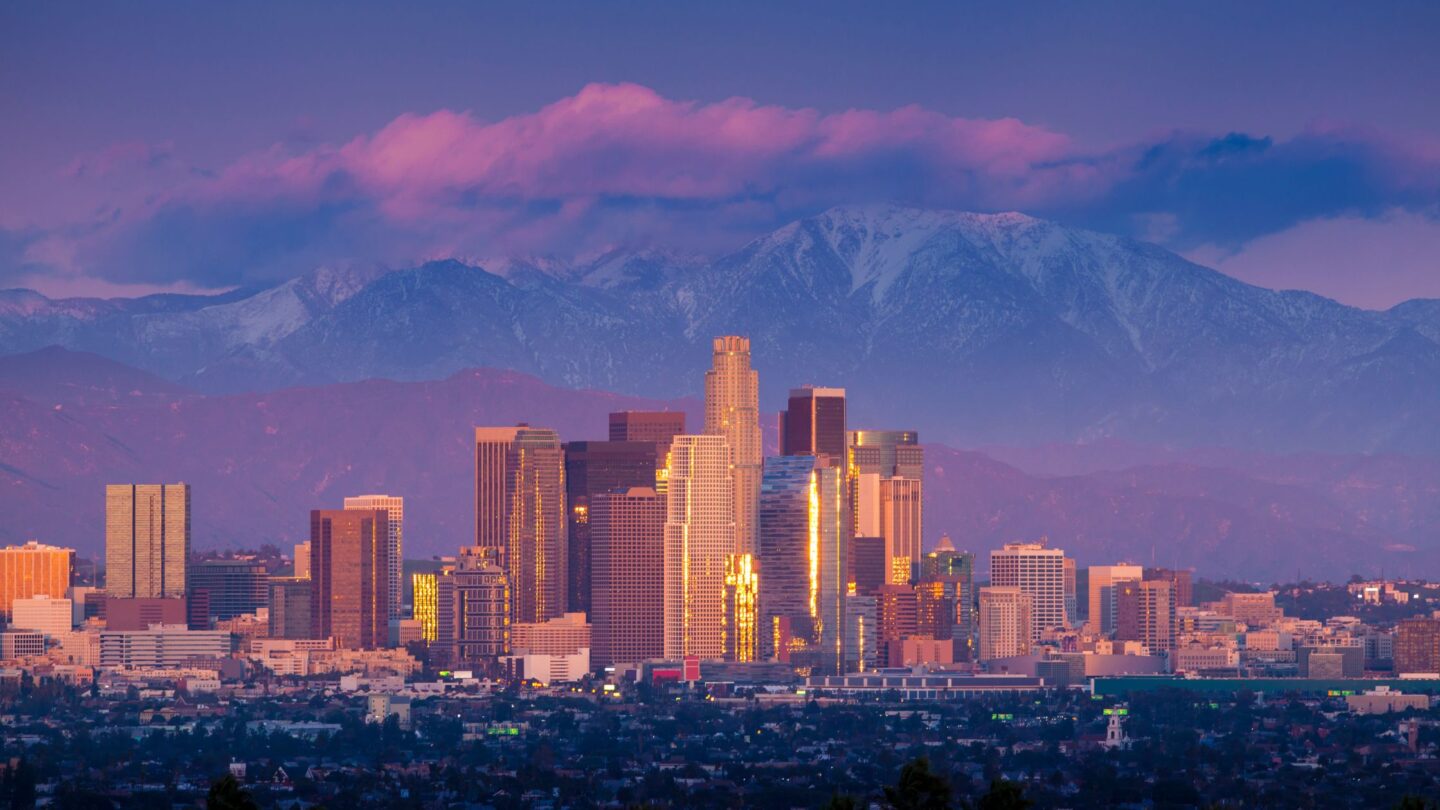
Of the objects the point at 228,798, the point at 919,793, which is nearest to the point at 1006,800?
the point at 919,793

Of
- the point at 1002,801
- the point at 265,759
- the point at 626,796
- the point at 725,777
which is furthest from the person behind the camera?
the point at 265,759

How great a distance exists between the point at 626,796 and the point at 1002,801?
2806 inches

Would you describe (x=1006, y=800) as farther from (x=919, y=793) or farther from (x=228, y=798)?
(x=228, y=798)

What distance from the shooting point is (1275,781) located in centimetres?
17325

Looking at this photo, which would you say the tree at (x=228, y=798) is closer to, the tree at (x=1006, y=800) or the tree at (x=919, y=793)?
the tree at (x=919, y=793)

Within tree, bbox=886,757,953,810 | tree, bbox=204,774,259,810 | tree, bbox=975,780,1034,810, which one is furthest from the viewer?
tree, bbox=204,774,259,810

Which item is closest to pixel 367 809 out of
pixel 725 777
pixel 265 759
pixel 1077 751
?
pixel 725 777

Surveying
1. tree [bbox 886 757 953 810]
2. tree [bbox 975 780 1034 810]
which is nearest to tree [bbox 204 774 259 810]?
tree [bbox 886 757 953 810]

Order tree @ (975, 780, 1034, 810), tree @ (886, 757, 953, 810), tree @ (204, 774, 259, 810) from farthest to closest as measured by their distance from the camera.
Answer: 1. tree @ (204, 774, 259, 810)
2. tree @ (886, 757, 953, 810)
3. tree @ (975, 780, 1034, 810)

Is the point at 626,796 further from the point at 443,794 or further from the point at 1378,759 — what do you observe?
the point at 1378,759

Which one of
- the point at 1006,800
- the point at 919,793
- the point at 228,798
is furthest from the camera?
the point at 228,798

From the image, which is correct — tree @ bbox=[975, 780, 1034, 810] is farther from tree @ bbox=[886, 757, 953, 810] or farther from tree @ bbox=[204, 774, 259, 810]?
tree @ bbox=[204, 774, 259, 810]

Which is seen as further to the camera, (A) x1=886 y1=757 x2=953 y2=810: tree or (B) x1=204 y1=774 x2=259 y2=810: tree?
(B) x1=204 y1=774 x2=259 y2=810: tree

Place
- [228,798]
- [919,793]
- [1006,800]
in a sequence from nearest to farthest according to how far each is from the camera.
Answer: [1006,800], [919,793], [228,798]
